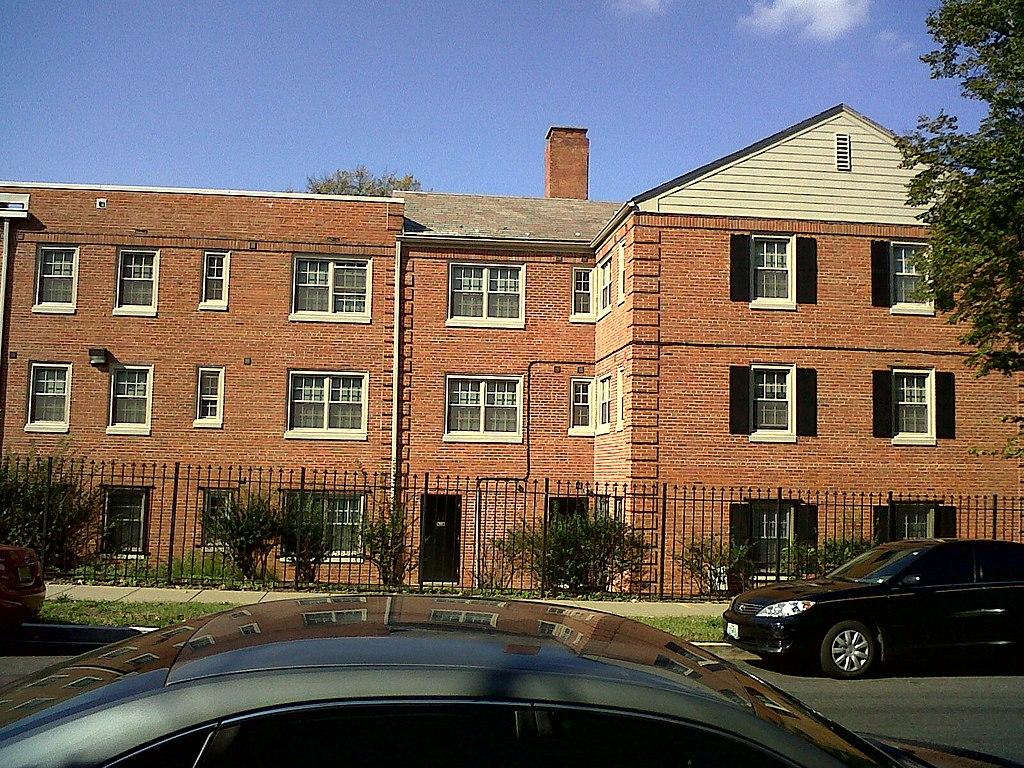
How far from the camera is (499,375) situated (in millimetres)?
25203

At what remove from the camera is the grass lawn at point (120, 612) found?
1379 cm

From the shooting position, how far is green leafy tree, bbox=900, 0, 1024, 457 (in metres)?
16.0

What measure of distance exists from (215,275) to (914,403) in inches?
670

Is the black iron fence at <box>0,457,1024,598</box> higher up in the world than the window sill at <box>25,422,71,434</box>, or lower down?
lower down

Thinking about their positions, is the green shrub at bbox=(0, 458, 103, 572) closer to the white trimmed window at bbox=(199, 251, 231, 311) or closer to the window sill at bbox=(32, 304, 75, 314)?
the window sill at bbox=(32, 304, 75, 314)

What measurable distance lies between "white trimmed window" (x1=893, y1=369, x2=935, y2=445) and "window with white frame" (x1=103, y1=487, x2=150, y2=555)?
17.7 metres

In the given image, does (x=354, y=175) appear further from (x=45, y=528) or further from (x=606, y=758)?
(x=606, y=758)

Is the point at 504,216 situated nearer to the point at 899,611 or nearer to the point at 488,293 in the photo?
the point at 488,293

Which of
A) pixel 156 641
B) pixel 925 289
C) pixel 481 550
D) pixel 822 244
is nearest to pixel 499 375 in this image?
pixel 481 550

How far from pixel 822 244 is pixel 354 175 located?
2845 cm

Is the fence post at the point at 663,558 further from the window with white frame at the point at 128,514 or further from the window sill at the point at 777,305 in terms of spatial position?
the window with white frame at the point at 128,514

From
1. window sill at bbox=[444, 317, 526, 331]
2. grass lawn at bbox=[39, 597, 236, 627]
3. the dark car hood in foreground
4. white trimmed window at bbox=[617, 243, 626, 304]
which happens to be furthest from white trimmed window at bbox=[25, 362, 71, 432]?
the dark car hood in foreground

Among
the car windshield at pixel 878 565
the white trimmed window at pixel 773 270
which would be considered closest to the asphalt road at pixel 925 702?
the car windshield at pixel 878 565

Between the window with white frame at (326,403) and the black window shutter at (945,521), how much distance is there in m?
13.4
